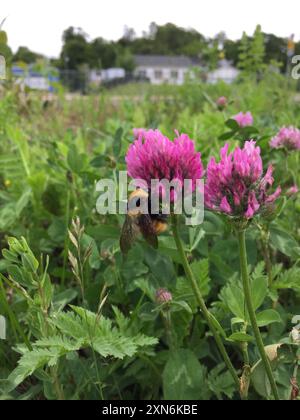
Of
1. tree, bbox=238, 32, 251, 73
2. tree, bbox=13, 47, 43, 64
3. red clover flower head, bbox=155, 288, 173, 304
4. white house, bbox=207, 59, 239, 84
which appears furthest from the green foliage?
white house, bbox=207, 59, 239, 84

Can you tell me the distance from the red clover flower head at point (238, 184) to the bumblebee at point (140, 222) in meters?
0.07

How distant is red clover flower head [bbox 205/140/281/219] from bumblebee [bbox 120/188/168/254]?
0.24 feet

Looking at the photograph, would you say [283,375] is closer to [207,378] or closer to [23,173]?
[207,378]

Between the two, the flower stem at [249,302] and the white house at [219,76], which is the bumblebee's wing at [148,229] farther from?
the white house at [219,76]

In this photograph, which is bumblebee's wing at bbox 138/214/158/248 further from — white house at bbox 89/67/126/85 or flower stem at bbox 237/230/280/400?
white house at bbox 89/67/126/85

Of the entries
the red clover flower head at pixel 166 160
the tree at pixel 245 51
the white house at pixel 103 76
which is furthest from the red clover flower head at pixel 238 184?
the white house at pixel 103 76

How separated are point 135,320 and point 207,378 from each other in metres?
0.15

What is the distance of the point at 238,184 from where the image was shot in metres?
0.54

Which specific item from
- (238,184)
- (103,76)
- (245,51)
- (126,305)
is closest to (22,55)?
(245,51)

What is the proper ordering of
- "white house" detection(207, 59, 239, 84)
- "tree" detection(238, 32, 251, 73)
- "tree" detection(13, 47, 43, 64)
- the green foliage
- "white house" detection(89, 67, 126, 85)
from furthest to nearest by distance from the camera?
"white house" detection(207, 59, 239, 84) → "white house" detection(89, 67, 126, 85) → "tree" detection(13, 47, 43, 64) → "tree" detection(238, 32, 251, 73) → the green foliage

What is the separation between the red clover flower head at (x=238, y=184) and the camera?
53cm

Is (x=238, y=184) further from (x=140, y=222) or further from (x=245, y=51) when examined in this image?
(x=245, y=51)

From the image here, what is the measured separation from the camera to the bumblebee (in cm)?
59

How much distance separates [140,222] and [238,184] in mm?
139
